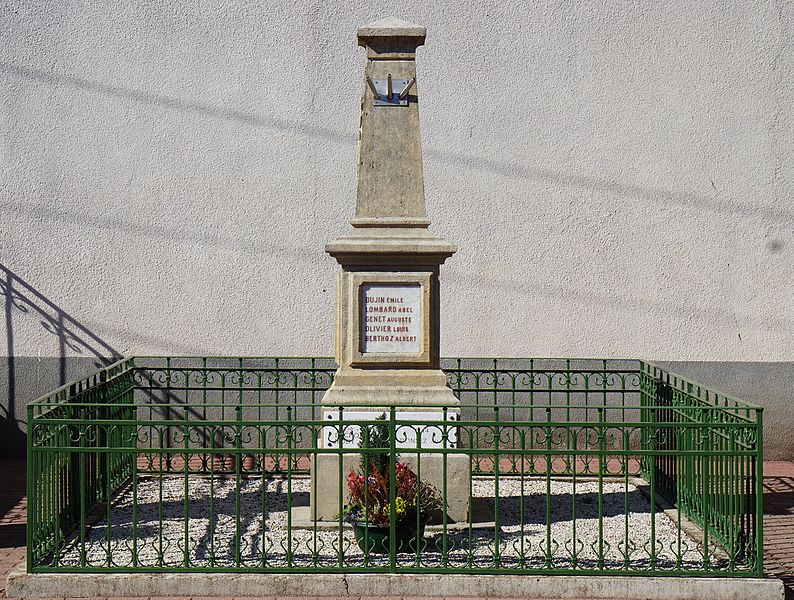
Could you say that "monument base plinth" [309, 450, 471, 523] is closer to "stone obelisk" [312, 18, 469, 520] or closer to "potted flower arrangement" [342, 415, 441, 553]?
"stone obelisk" [312, 18, 469, 520]

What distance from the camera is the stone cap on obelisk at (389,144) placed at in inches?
340

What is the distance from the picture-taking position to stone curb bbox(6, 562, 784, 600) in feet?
23.5

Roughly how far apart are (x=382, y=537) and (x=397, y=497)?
10.6 inches

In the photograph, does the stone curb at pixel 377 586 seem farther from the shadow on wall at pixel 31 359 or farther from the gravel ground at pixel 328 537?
the shadow on wall at pixel 31 359

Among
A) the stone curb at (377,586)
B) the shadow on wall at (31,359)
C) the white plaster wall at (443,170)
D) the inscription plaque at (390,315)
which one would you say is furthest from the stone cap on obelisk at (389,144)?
the shadow on wall at (31,359)

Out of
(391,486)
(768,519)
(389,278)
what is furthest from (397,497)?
(768,519)

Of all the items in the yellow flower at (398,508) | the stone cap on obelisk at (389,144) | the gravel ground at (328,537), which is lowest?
the gravel ground at (328,537)

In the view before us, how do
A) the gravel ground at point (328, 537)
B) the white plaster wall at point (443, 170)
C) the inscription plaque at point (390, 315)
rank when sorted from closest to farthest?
the gravel ground at point (328, 537)
the inscription plaque at point (390, 315)
the white plaster wall at point (443, 170)

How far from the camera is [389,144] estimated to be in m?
8.70

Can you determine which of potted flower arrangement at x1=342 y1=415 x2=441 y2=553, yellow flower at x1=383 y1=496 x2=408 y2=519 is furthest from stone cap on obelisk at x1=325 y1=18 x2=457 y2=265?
yellow flower at x1=383 y1=496 x2=408 y2=519

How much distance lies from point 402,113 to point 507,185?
349cm

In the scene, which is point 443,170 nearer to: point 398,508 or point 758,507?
point 398,508

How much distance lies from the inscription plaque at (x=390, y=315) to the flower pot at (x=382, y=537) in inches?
57.6

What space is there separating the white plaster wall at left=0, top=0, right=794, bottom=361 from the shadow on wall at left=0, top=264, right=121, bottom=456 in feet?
0.18
